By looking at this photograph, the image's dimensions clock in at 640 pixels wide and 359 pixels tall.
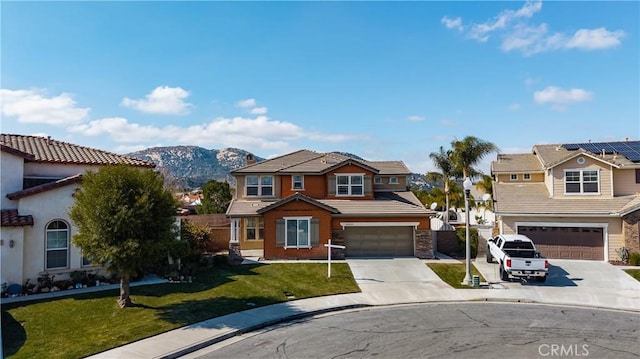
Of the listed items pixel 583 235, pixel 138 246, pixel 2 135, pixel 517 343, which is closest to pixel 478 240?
pixel 583 235

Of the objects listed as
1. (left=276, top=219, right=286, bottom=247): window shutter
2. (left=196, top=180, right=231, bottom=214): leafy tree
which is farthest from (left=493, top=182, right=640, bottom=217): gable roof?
(left=196, top=180, right=231, bottom=214): leafy tree

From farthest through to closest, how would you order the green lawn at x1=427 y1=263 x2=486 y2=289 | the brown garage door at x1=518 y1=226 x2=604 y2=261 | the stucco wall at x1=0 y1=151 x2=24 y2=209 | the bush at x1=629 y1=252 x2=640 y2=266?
1. the brown garage door at x1=518 y1=226 x2=604 y2=261
2. the bush at x1=629 y1=252 x2=640 y2=266
3. the green lawn at x1=427 y1=263 x2=486 y2=289
4. the stucco wall at x1=0 y1=151 x2=24 y2=209

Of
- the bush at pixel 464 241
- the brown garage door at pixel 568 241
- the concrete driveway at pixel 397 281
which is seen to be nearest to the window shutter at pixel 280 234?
the concrete driveway at pixel 397 281

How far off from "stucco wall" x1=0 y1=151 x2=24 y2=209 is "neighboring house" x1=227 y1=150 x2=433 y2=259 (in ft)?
38.0

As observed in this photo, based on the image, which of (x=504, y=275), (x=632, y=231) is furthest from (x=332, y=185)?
(x=632, y=231)

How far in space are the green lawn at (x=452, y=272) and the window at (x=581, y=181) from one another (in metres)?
9.71

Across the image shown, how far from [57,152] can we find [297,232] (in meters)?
14.2

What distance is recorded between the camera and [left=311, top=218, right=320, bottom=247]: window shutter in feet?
84.6

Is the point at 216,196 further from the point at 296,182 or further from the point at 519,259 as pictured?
the point at 519,259

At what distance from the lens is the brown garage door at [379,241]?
26.9 metres

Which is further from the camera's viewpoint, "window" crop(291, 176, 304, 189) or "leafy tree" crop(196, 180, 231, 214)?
"leafy tree" crop(196, 180, 231, 214)

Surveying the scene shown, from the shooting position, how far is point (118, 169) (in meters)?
14.5

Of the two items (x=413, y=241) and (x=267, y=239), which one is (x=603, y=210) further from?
(x=267, y=239)

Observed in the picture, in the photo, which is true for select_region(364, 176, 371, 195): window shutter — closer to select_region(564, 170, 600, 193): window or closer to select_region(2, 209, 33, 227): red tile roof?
select_region(564, 170, 600, 193): window
